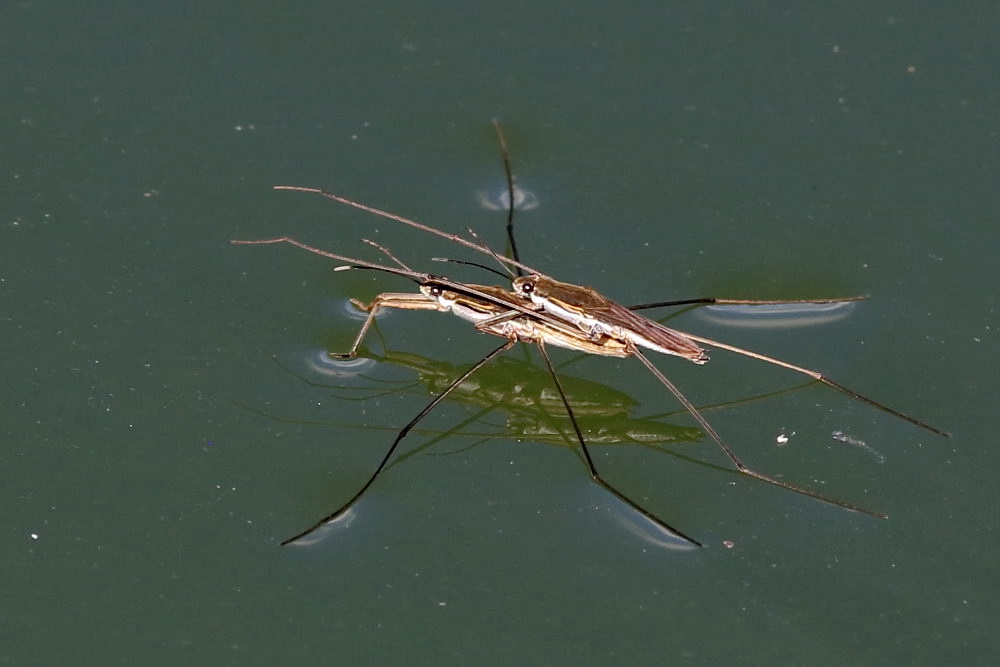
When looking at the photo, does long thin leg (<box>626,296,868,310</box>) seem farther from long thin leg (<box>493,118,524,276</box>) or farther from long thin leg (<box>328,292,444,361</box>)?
long thin leg (<box>328,292,444,361</box>)

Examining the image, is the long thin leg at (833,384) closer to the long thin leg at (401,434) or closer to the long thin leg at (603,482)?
the long thin leg at (603,482)

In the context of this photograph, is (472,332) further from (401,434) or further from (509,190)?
(509,190)

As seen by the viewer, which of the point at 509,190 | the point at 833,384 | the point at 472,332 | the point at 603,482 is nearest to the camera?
the point at 603,482

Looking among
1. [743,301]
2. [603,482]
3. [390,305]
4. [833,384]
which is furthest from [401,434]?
[833,384]

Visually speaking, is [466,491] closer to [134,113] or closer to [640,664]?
[640,664]

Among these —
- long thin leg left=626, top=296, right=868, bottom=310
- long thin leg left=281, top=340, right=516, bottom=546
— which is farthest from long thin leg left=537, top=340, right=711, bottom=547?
long thin leg left=626, top=296, right=868, bottom=310

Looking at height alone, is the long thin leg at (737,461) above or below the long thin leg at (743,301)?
below

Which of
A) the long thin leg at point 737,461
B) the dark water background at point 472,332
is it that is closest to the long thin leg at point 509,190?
the dark water background at point 472,332

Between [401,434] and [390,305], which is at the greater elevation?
[390,305]
